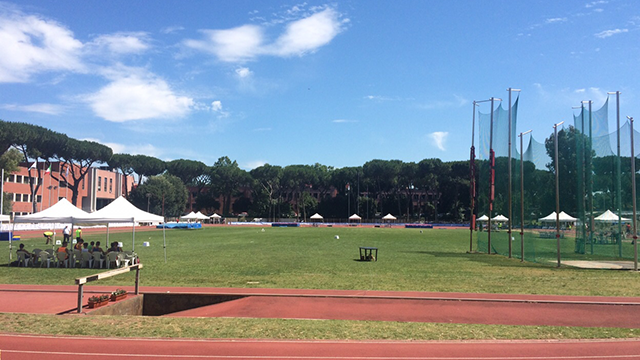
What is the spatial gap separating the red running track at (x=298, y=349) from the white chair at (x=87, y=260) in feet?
41.7

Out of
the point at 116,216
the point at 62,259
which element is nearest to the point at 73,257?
the point at 62,259

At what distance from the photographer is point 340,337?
30.1 ft

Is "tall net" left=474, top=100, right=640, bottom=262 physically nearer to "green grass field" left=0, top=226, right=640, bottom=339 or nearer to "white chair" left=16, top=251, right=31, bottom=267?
"green grass field" left=0, top=226, right=640, bottom=339

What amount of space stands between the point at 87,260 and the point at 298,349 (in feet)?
53.3

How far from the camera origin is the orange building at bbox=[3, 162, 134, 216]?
7706 centimetres

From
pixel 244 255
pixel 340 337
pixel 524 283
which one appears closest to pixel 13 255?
pixel 244 255

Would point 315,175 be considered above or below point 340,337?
above

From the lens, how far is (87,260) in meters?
21.0

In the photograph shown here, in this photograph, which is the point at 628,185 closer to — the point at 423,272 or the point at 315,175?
the point at 423,272

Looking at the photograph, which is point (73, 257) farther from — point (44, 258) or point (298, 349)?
point (298, 349)

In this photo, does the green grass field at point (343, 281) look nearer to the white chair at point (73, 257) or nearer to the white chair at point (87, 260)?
the white chair at point (87, 260)

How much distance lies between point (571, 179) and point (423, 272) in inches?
549

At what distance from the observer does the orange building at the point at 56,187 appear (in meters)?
77.1

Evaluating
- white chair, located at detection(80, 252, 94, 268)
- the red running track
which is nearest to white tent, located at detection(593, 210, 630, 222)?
the red running track
